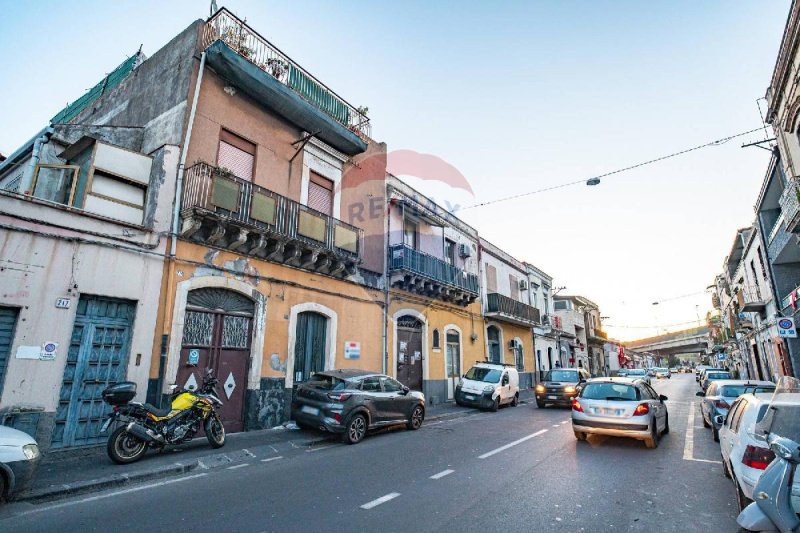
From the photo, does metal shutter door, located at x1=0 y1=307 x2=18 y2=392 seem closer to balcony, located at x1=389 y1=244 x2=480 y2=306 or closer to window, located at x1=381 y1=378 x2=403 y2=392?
window, located at x1=381 y1=378 x2=403 y2=392

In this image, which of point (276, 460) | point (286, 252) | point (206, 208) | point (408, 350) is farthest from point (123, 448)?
point (408, 350)

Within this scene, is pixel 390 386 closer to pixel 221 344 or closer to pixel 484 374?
pixel 221 344

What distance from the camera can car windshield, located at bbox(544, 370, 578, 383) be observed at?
706 inches

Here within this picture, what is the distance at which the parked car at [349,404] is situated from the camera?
9.25 meters

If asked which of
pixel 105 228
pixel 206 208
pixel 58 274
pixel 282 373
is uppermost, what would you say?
pixel 206 208

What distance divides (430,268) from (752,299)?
1920 centimetres

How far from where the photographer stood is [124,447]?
6.95m

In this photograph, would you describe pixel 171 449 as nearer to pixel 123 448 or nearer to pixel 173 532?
pixel 123 448

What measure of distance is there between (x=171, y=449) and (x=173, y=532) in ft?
14.6

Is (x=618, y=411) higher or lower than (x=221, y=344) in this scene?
lower

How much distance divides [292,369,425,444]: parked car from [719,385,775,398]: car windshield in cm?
807

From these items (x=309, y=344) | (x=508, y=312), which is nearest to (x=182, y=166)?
(x=309, y=344)

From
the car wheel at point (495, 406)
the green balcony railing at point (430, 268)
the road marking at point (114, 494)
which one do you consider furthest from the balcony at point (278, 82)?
the car wheel at point (495, 406)

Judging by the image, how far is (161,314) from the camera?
9.24 metres
